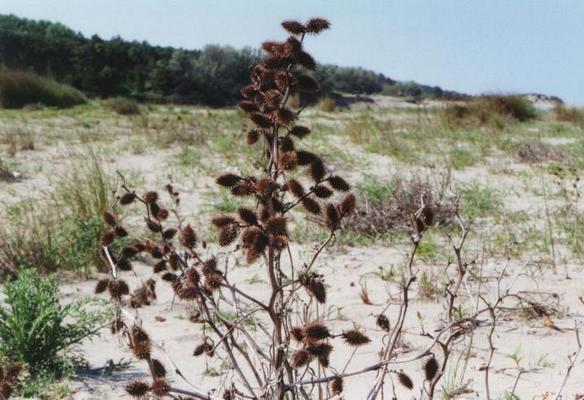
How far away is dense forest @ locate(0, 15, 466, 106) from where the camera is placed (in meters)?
27.4

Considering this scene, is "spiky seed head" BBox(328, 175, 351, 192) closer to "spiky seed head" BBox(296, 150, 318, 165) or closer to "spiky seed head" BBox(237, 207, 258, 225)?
"spiky seed head" BBox(296, 150, 318, 165)

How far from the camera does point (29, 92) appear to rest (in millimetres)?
18562

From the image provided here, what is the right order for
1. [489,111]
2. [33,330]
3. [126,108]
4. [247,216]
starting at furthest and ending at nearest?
[126,108]
[489,111]
[33,330]
[247,216]

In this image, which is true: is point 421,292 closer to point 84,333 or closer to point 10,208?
point 84,333

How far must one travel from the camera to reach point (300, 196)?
1.52 metres

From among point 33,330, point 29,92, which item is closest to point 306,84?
point 33,330

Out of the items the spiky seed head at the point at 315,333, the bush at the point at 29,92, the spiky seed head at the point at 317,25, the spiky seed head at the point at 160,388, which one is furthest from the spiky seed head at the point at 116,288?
the bush at the point at 29,92

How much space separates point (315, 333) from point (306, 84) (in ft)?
1.87

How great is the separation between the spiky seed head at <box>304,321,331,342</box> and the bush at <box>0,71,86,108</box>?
59.6 feet

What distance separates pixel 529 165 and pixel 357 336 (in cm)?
732

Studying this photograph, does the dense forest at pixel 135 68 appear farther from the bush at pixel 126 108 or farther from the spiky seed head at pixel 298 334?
the spiky seed head at pixel 298 334

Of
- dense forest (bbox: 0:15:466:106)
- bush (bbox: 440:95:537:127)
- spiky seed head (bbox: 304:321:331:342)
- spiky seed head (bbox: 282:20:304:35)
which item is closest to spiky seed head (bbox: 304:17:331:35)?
spiky seed head (bbox: 282:20:304:35)

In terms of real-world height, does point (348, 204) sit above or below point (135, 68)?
below

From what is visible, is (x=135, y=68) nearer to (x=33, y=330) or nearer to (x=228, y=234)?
(x=33, y=330)
